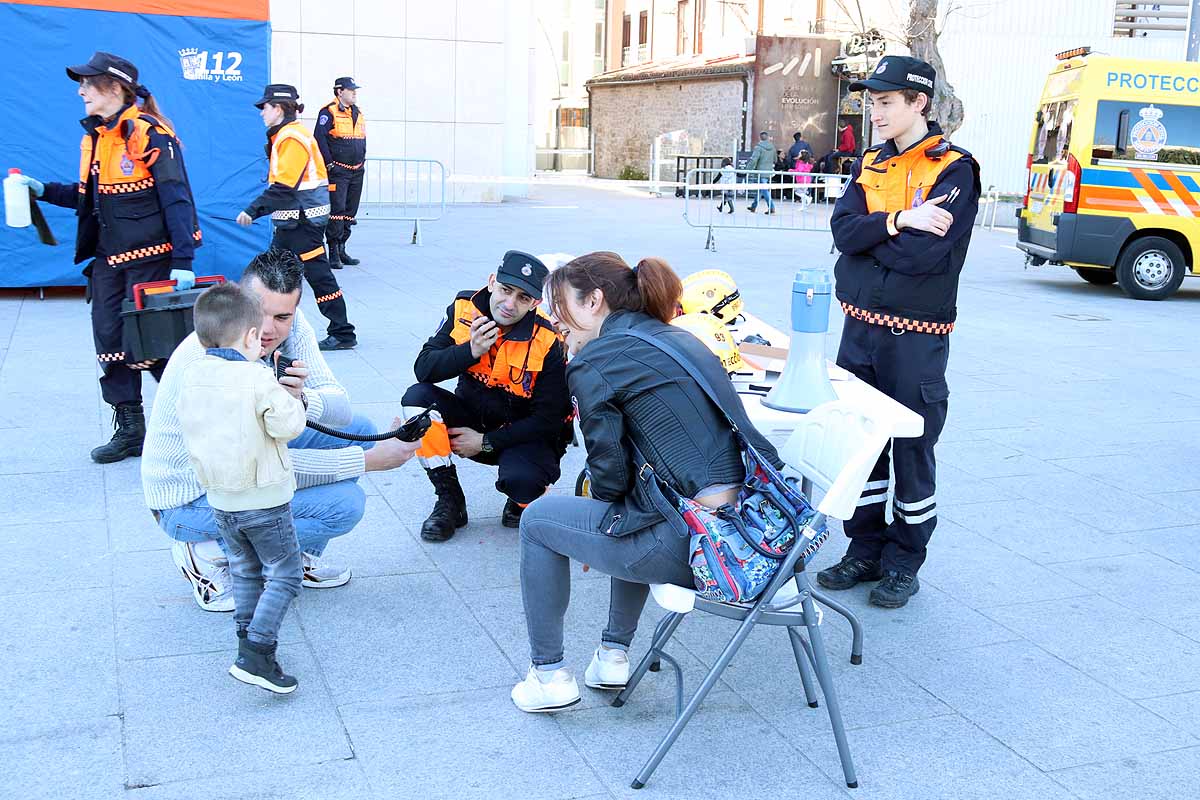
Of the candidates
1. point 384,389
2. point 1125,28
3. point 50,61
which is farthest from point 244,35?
point 1125,28

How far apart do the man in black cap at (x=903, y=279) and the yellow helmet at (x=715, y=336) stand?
441 mm

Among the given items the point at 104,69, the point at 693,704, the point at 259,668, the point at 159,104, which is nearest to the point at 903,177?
the point at 693,704

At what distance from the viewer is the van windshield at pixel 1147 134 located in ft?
39.8

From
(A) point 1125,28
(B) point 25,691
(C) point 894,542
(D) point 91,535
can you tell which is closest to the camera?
(B) point 25,691

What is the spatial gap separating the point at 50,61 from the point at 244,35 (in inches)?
62.1

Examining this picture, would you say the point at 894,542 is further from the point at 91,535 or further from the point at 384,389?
the point at 384,389

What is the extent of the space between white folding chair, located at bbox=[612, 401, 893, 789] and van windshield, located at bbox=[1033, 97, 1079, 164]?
10382 millimetres

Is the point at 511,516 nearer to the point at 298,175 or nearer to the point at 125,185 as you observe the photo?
the point at 125,185

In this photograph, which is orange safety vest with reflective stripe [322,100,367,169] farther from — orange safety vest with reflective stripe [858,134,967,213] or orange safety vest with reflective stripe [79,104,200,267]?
orange safety vest with reflective stripe [858,134,967,213]

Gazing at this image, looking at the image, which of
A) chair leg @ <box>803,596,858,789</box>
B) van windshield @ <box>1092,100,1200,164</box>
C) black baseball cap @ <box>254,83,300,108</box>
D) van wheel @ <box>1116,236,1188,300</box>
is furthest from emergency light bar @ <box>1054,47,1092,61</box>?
chair leg @ <box>803,596,858,789</box>

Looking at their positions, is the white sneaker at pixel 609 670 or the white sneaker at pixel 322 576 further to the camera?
the white sneaker at pixel 322 576

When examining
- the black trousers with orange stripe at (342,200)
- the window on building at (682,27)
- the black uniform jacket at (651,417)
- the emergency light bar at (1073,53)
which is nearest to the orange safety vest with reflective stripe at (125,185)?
the black uniform jacket at (651,417)

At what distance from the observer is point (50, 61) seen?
9688mm

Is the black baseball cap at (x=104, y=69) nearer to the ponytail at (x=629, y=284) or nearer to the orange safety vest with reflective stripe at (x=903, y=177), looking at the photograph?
the ponytail at (x=629, y=284)
